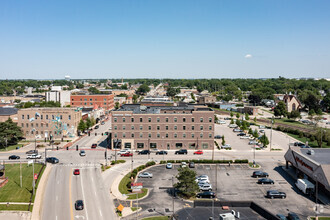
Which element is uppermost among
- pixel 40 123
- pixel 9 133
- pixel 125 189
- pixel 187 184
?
pixel 40 123

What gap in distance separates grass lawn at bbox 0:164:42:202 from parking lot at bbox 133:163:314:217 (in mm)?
21250

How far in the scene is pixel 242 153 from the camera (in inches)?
3169

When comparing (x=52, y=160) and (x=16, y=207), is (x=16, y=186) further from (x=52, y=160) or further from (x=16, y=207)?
(x=52, y=160)

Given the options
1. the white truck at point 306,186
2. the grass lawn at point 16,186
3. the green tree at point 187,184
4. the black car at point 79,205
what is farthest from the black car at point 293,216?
the grass lawn at point 16,186

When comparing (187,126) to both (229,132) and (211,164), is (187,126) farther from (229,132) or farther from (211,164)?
(229,132)

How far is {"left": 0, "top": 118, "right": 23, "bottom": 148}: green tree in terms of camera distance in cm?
8412

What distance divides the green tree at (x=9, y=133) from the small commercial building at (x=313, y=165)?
256 feet

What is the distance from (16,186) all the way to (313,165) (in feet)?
183

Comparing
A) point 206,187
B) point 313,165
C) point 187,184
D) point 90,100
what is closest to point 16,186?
point 187,184

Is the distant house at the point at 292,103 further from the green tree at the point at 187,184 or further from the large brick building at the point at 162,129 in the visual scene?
the green tree at the point at 187,184

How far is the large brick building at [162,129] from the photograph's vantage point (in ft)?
270

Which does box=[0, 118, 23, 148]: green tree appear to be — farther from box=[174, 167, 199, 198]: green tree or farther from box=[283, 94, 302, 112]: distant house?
box=[283, 94, 302, 112]: distant house

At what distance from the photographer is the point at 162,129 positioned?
82938mm

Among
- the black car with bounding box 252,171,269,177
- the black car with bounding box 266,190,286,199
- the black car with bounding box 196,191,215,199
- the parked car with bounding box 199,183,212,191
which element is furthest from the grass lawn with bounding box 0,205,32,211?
the black car with bounding box 252,171,269,177
